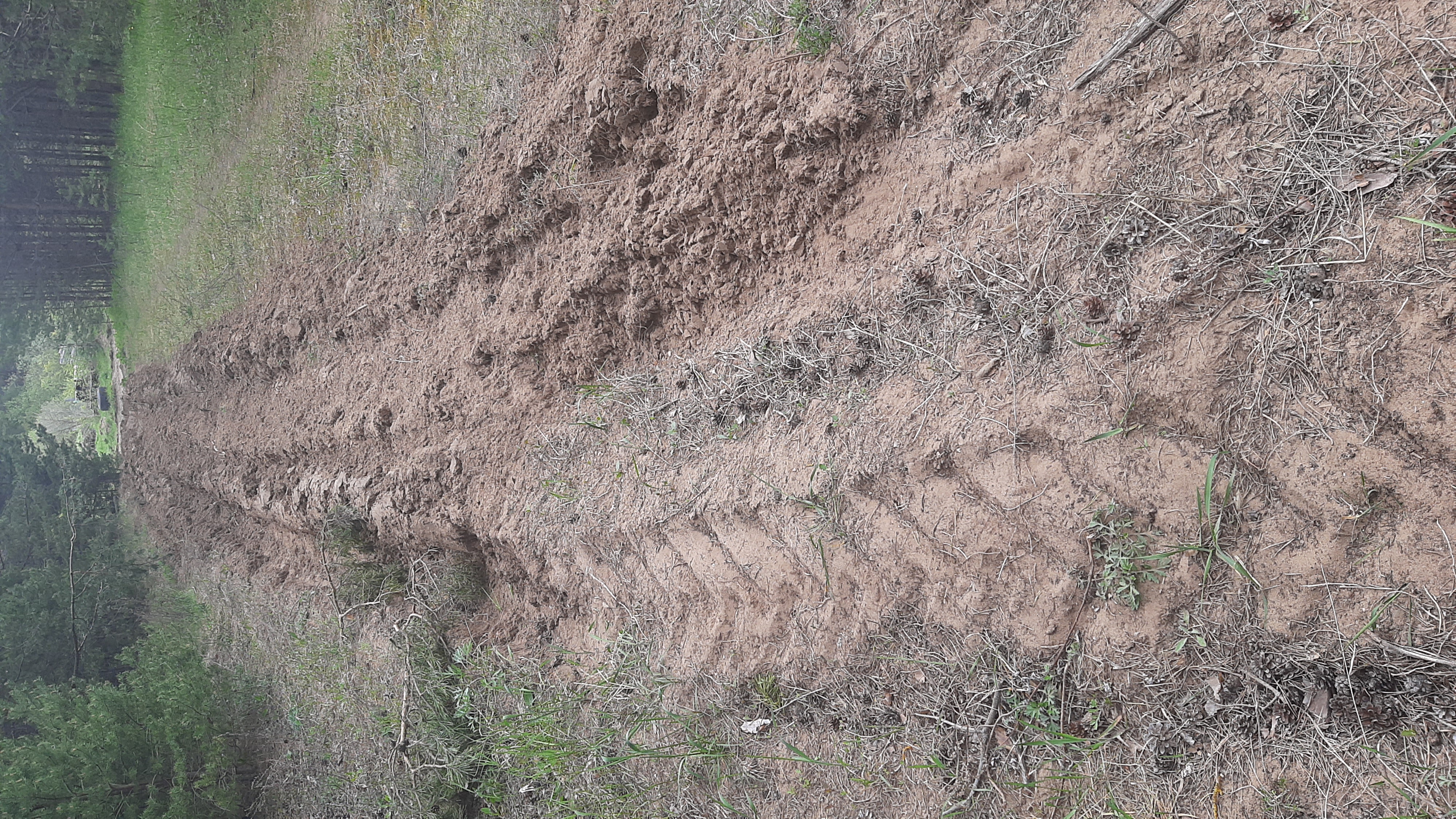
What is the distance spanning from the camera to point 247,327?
6.94 metres

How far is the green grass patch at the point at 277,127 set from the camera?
450 cm

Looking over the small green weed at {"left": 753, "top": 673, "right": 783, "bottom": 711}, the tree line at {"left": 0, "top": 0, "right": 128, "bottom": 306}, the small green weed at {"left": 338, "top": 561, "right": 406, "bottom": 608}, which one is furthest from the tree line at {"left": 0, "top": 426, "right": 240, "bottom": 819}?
the small green weed at {"left": 753, "top": 673, "right": 783, "bottom": 711}

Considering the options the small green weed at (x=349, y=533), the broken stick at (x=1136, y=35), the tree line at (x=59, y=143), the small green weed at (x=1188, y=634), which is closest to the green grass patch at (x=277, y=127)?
the tree line at (x=59, y=143)

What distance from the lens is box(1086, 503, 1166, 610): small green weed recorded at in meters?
1.97

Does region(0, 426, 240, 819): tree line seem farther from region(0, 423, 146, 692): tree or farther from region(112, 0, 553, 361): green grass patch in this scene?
region(112, 0, 553, 361): green grass patch

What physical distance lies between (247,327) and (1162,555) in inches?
292

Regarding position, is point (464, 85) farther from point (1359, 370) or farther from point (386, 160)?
point (1359, 370)

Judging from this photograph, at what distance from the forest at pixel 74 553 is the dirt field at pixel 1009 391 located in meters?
3.64

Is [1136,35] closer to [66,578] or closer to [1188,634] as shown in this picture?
[1188,634]

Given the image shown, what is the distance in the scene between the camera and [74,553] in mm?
9531

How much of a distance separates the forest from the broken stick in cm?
645

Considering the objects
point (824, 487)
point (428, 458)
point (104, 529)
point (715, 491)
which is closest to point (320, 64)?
point (428, 458)

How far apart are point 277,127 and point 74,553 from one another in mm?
6505

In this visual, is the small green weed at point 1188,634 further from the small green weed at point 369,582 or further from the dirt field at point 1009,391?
the small green weed at point 369,582
